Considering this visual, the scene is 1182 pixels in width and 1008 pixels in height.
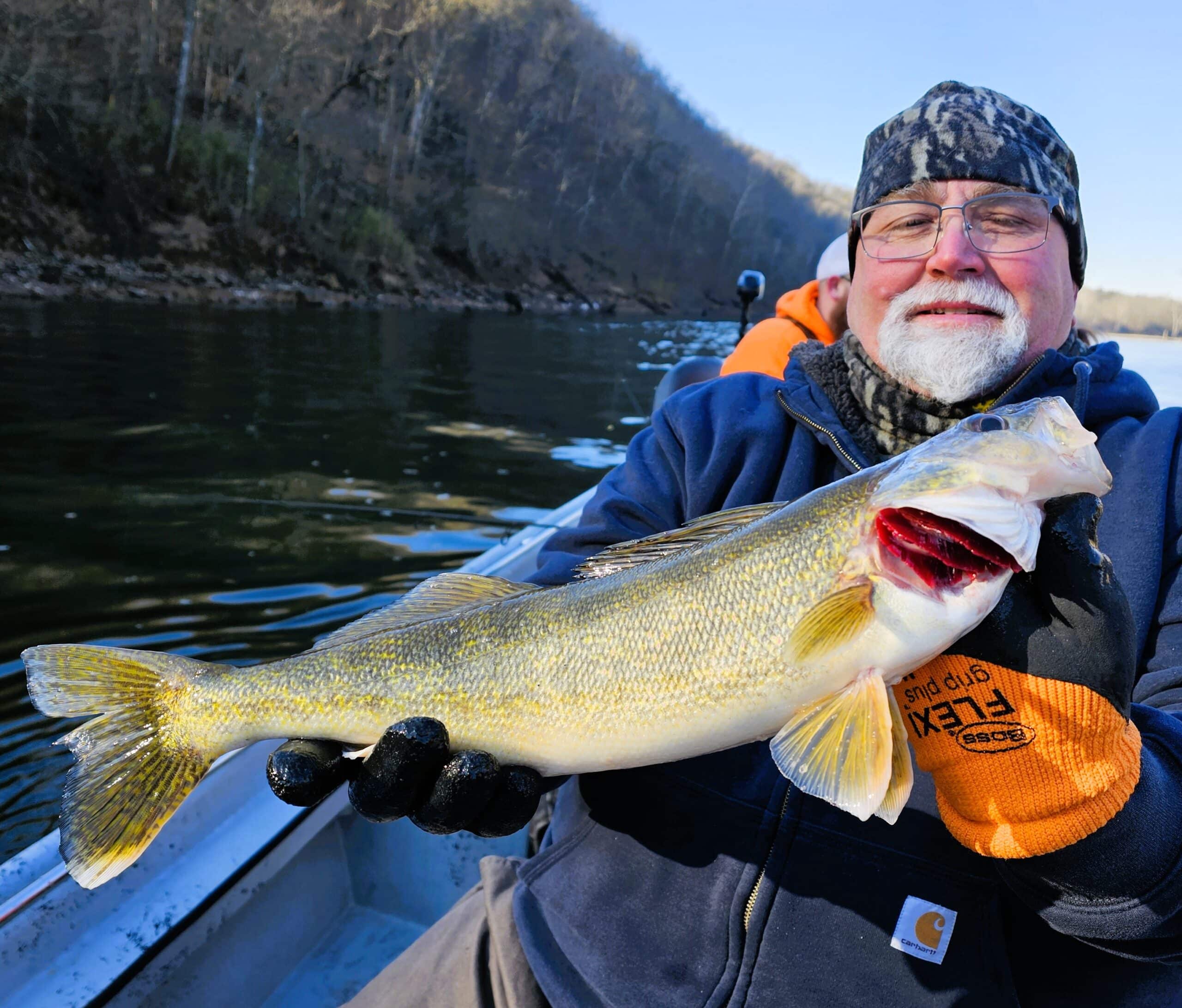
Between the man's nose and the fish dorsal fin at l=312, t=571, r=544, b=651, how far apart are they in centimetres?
165

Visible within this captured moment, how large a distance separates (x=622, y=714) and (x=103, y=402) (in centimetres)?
1213

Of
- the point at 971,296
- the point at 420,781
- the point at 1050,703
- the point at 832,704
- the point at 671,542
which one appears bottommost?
the point at 420,781

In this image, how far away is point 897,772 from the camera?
68.3 inches

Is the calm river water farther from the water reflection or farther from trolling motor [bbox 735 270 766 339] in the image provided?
trolling motor [bbox 735 270 766 339]

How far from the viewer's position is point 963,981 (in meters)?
1.91

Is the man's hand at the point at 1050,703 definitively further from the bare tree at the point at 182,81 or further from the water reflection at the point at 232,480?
the bare tree at the point at 182,81

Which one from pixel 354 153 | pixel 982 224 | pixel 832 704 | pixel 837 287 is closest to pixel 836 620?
pixel 832 704

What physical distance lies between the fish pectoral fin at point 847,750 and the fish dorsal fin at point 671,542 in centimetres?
47

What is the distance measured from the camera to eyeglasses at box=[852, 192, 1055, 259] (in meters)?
2.64

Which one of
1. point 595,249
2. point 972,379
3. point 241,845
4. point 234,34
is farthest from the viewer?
point 595,249

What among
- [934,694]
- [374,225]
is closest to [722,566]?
[934,694]

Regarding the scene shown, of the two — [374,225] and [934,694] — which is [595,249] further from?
[934,694]

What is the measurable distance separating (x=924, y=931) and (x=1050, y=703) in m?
0.69

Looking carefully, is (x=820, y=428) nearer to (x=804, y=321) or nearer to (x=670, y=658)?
(x=670, y=658)
